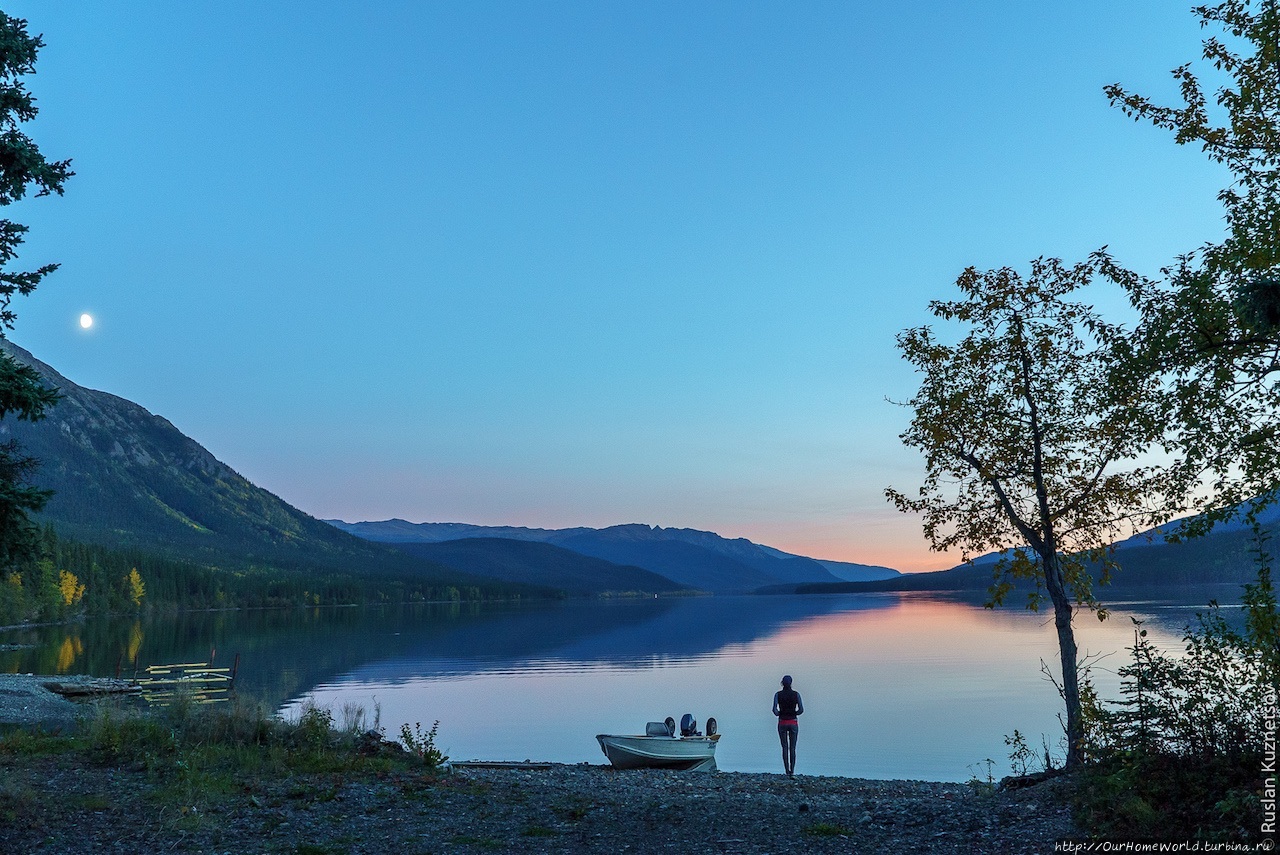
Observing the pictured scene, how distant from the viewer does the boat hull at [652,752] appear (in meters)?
28.5

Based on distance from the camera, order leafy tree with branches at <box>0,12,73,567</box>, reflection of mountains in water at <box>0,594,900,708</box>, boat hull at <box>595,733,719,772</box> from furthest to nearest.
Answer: reflection of mountains in water at <box>0,594,900,708</box>
boat hull at <box>595,733,719,772</box>
leafy tree with branches at <box>0,12,73,567</box>

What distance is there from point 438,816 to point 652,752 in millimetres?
15382

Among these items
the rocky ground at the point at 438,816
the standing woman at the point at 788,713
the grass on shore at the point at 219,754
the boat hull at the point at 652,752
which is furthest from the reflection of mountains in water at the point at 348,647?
the rocky ground at the point at 438,816

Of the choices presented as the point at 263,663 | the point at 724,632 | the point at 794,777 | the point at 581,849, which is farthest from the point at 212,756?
the point at 724,632

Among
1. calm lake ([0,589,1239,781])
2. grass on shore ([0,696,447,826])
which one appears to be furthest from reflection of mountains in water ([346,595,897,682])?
grass on shore ([0,696,447,826])

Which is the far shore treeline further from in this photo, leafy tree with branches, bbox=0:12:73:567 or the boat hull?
leafy tree with branches, bbox=0:12:73:567

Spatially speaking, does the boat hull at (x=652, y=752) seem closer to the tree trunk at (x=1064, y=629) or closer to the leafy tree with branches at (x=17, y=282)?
the tree trunk at (x=1064, y=629)

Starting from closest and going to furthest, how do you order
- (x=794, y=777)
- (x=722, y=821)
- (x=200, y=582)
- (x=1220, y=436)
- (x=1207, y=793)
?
(x=1207, y=793) → (x=1220, y=436) → (x=722, y=821) → (x=794, y=777) → (x=200, y=582)

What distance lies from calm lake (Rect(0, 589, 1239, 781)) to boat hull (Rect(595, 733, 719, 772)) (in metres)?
5.75

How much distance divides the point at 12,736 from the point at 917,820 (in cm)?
2034

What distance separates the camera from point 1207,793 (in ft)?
32.9

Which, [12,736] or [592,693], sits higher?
[12,736]

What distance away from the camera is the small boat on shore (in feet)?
93.7

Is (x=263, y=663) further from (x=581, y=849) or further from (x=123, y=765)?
(x=581, y=849)
